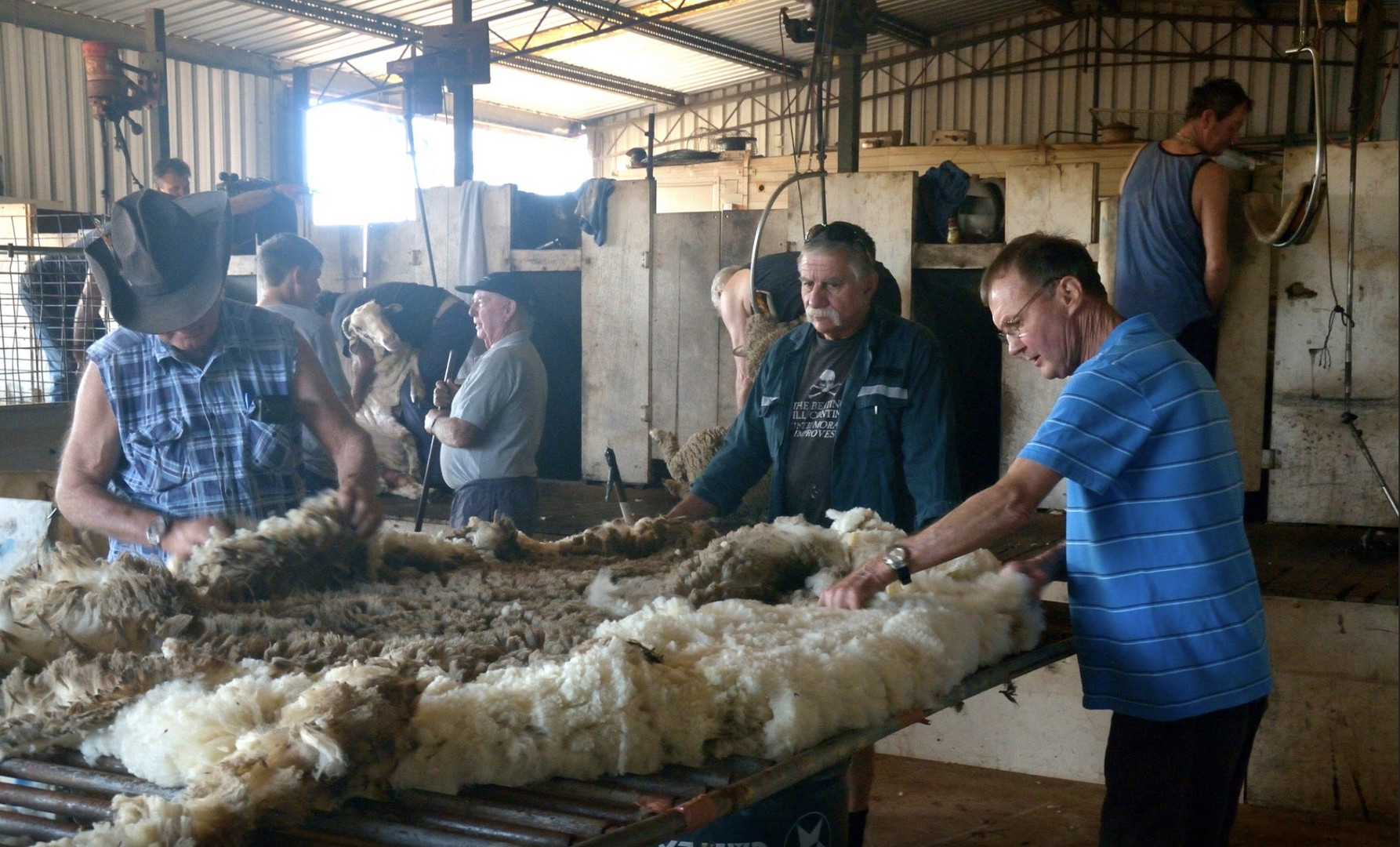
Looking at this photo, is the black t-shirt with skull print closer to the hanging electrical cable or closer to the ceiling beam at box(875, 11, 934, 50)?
the hanging electrical cable

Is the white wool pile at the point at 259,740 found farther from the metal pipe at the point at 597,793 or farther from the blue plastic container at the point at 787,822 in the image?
the blue plastic container at the point at 787,822

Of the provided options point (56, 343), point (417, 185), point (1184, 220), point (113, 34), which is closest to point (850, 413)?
point (1184, 220)

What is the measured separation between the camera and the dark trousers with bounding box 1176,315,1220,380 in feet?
16.9

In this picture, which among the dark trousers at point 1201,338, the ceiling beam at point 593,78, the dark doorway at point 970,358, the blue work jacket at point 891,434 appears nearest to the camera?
the blue work jacket at point 891,434

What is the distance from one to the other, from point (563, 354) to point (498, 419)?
3.43 meters

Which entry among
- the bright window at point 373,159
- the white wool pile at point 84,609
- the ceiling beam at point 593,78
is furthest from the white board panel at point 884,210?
the ceiling beam at point 593,78

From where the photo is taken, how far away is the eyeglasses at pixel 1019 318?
7.91 feet

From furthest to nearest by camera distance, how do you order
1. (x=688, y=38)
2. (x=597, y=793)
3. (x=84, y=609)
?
(x=688, y=38), (x=84, y=609), (x=597, y=793)

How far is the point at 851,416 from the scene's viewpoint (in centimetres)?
340

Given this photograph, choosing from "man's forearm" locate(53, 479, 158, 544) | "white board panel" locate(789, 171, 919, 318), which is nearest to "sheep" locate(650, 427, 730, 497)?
"white board panel" locate(789, 171, 919, 318)

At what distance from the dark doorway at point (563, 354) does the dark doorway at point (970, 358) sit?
2.66m

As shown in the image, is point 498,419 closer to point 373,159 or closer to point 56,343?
point 56,343

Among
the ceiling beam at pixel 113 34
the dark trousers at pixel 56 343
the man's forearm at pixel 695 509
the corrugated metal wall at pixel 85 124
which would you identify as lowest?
the man's forearm at pixel 695 509

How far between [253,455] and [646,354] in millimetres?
4564
